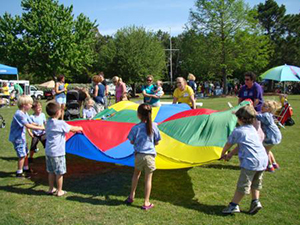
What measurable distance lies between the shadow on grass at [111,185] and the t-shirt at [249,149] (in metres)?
0.72

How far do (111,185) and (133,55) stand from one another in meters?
28.1

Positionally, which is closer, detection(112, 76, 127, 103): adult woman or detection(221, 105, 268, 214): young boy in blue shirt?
detection(221, 105, 268, 214): young boy in blue shirt

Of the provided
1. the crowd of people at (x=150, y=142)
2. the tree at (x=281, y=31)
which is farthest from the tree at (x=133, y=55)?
the crowd of people at (x=150, y=142)

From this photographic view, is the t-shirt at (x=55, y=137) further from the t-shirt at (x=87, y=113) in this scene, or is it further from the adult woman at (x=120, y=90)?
the adult woman at (x=120, y=90)

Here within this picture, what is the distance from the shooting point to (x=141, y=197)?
3.81 metres

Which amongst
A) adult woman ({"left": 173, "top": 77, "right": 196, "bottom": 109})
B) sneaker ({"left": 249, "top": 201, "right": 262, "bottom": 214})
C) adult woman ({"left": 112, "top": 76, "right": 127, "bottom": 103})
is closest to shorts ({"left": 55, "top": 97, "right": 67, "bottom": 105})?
adult woman ({"left": 112, "top": 76, "right": 127, "bottom": 103})

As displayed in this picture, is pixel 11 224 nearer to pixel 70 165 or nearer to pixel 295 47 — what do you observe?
pixel 70 165

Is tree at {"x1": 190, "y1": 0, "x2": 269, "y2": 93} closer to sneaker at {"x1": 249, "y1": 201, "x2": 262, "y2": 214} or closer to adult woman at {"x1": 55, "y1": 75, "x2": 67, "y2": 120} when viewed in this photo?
adult woman at {"x1": 55, "y1": 75, "x2": 67, "y2": 120}

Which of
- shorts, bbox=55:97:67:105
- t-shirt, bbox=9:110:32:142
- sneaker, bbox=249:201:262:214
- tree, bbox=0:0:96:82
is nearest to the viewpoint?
sneaker, bbox=249:201:262:214

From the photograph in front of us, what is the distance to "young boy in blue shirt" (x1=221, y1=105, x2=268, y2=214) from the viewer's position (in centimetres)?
312

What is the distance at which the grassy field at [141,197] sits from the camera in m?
3.18

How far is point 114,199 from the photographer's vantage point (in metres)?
3.74

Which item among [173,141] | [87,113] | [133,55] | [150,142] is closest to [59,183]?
[150,142]

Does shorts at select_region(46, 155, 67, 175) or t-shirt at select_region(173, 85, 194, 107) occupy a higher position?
t-shirt at select_region(173, 85, 194, 107)
